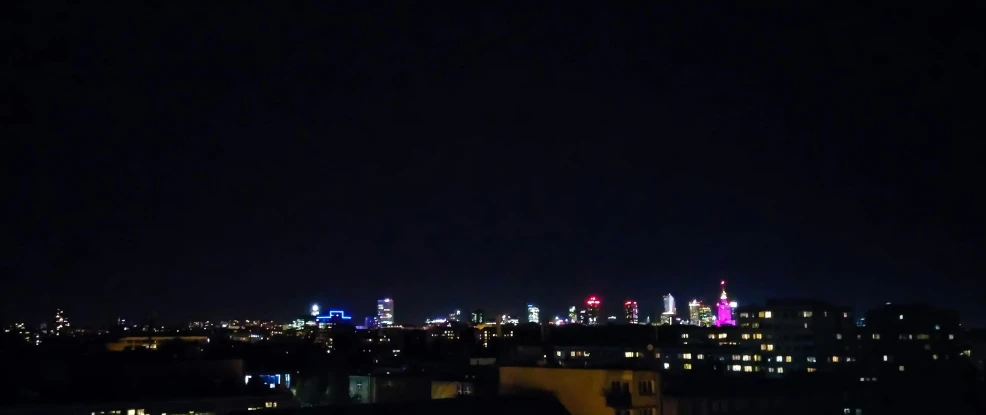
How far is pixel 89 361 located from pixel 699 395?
18.1 metres

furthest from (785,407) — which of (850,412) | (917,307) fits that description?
(917,307)

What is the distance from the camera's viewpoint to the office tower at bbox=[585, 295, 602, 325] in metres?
161

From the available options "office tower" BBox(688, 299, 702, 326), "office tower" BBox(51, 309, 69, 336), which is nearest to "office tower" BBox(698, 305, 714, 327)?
"office tower" BBox(688, 299, 702, 326)

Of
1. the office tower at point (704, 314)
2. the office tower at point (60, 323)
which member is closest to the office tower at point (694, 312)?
the office tower at point (704, 314)

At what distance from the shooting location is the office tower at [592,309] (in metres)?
161

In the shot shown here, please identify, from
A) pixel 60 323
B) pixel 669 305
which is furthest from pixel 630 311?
pixel 60 323

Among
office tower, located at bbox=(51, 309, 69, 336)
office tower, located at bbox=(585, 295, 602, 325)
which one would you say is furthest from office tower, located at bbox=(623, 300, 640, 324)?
office tower, located at bbox=(51, 309, 69, 336)

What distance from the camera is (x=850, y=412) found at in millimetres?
25906

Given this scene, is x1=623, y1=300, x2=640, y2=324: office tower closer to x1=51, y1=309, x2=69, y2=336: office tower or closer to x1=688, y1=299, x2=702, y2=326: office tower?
x1=688, y1=299, x2=702, y2=326: office tower

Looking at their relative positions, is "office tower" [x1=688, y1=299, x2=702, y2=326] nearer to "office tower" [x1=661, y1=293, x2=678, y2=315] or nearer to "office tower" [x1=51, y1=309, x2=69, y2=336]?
"office tower" [x1=661, y1=293, x2=678, y2=315]

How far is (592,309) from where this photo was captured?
→ 16288cm

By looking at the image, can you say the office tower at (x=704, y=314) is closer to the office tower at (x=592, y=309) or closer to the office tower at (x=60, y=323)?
the office tower at (x=592, y=309)

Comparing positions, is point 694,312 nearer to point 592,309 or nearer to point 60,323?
point 592,309

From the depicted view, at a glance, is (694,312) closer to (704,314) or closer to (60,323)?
(704,314)
